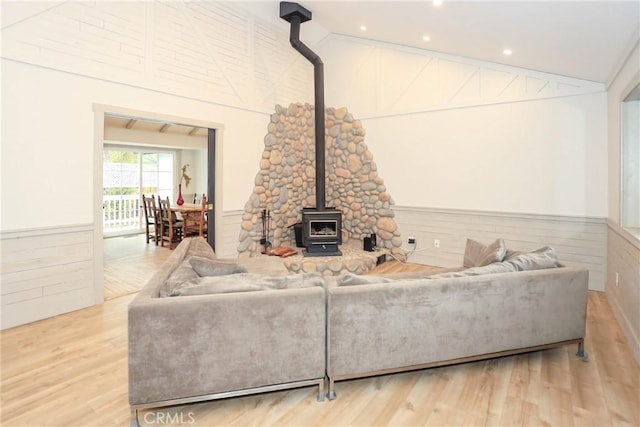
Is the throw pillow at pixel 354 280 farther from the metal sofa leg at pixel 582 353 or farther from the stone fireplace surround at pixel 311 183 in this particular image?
the stone fireplace surround at pixel 311 183

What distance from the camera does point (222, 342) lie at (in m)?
1.97

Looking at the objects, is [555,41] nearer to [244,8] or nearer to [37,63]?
[244,8]

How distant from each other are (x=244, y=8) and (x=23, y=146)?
3.38 meters

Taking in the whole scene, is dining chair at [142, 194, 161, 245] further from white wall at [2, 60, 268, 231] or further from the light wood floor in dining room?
→ the light wood floor in dining room

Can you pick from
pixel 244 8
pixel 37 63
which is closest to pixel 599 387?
pixel 37 63

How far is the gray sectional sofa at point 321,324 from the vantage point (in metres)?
1.91

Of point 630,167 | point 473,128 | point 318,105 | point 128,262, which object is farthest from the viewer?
point 318,105

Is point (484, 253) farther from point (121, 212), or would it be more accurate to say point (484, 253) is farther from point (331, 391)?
point (121, 212)

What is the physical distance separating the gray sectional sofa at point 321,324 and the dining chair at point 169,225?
14.5 feet

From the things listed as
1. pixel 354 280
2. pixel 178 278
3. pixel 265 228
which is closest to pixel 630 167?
pixel 354 280

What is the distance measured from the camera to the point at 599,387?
7.55 ft

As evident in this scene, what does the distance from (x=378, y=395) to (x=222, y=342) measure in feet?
3.30

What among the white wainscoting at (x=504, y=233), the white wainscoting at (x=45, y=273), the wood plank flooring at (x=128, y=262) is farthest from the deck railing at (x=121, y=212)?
the white wainscoting at (x=504, y=233)

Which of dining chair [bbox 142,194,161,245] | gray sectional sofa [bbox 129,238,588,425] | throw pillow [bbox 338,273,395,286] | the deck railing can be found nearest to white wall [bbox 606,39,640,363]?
gray sectional sofa [bbox 129,238,588,425]
